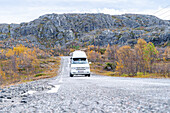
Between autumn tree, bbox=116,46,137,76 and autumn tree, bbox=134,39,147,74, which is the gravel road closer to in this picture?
autumn tree, bbox=116,46,137,76

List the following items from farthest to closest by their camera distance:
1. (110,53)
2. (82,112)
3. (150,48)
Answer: (110,53) < (150,48) < (82,112)

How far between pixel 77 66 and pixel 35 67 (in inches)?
2860

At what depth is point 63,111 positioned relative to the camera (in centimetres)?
325

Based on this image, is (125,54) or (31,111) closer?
(31,111)

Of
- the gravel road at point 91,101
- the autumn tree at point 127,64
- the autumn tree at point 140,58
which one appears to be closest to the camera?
the gravel road at point 91,101

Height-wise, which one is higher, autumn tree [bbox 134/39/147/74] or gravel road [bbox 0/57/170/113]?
autumn tree [bbox 134/39/147/74]

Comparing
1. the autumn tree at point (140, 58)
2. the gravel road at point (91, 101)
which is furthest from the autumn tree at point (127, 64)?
the gravel road at point (91, 101)

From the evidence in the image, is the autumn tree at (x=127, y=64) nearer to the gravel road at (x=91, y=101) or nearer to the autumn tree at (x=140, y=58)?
the autumn tree at (x=140, y=58)

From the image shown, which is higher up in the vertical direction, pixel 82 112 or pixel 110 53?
pixel 110 53

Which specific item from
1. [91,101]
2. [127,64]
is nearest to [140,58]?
[127,64]

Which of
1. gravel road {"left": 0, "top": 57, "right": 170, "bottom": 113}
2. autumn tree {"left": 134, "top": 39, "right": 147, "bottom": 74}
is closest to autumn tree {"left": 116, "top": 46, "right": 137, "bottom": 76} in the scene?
autumn tree {"left": 134, "top": 39, "right": 147, "bottom": 74}

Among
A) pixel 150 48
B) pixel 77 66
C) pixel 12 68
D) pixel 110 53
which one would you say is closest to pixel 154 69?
pixel 150 48

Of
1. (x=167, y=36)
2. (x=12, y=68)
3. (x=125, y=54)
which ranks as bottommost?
(x=12, y=68)

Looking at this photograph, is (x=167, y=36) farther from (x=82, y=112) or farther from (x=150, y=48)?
(x=82, y=112)
